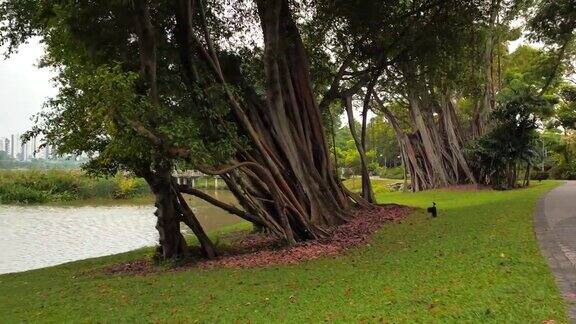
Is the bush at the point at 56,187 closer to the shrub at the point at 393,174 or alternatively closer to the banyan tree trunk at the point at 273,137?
the banyan tree trunk at the point at 273,137

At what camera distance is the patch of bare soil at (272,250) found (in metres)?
9.38

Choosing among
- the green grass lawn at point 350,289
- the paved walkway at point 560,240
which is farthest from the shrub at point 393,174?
the green grass lawn at point 350,289

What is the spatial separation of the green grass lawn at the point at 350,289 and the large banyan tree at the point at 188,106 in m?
1.81

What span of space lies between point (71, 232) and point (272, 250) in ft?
36.3

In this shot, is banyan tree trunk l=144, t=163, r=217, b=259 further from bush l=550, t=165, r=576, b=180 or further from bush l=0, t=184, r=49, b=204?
bush l=550, t=165, r=576, b=180

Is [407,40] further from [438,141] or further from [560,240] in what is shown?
[438,141]

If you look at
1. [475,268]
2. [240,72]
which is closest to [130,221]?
[240,72]

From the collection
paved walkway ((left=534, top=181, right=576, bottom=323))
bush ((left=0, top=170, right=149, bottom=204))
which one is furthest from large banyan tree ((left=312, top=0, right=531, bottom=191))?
bush ((left=0, top=170, right=149, bottom=204))

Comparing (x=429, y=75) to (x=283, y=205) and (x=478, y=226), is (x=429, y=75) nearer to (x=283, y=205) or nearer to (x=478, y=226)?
(x=478, y=226)

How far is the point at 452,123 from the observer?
2475 centimetres

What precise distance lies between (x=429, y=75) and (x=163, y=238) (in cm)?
998

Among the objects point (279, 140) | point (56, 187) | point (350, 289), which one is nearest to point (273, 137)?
point (279, 140)

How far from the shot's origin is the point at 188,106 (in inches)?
373

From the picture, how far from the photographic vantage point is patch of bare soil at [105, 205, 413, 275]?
9.38m
